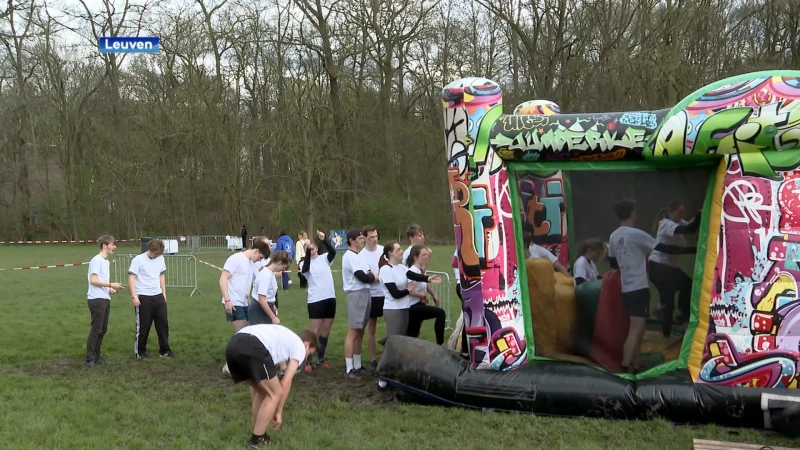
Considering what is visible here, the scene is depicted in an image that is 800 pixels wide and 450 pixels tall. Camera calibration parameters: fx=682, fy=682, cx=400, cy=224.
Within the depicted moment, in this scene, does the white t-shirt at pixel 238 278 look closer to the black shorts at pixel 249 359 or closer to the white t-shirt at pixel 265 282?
the white t-shirt at pixel 265 282

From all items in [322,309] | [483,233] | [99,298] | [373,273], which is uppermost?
[483,233]

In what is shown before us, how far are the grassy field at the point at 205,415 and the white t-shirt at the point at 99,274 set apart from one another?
2.70 ft

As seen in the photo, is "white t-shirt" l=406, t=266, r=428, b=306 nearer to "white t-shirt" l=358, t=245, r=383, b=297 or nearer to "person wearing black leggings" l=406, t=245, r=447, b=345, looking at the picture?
"person wearing black leggings" l=406, t=245, r=447, b=345

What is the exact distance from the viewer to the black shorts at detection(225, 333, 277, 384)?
466 centimetres

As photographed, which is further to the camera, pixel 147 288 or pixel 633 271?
pixel 147 288

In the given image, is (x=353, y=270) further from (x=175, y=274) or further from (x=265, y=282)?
(x=175, y=274)

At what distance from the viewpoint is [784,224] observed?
510 centimetres

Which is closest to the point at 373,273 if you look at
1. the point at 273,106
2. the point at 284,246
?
the point at 284,246

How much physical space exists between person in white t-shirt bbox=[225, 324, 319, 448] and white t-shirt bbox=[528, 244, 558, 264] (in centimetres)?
229

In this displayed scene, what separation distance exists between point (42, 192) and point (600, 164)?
129ft

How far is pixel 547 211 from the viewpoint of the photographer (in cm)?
623

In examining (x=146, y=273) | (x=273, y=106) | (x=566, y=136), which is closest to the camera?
(x=566, y=136)

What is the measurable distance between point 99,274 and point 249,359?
365 centimetres

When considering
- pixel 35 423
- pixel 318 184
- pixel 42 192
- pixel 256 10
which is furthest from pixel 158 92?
pixel 35 423
